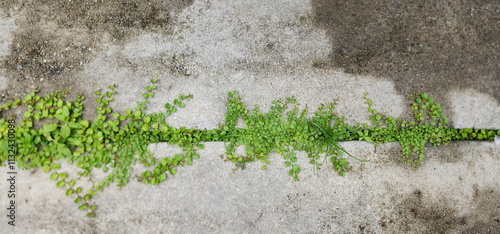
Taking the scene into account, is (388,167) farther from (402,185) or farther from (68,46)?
(68,46)

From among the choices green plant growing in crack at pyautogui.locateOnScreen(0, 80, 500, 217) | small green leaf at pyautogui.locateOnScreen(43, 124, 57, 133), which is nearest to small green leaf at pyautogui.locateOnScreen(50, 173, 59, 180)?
green plant growing in crack at pyautogui.locateOnScreen(0, 80, 500, 217)

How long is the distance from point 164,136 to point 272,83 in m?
1.13

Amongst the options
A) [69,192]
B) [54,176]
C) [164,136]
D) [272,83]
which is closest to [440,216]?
[272,83]

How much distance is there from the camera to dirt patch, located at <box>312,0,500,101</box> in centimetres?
320

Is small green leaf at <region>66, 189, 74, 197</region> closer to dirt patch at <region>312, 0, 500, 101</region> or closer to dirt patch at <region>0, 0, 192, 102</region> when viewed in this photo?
dirt patch at <region>0, 0, 192, 102</region>

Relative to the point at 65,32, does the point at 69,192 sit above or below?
below

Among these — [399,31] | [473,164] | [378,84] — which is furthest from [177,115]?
[473,164]

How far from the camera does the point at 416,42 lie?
3297mm

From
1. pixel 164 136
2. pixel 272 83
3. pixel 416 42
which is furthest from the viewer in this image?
pixel 416 42

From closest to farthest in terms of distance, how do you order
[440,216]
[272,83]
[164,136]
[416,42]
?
[164,136] < [440,216] < [272,83] < [416,42]

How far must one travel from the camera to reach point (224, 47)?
10.3 ft

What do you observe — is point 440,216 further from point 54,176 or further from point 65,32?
point 65,32

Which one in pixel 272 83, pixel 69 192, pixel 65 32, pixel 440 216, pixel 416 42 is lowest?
pixel 69 192

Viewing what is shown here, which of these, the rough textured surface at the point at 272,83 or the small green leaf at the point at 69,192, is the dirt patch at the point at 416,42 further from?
the small green leaf at the point at 69,192
